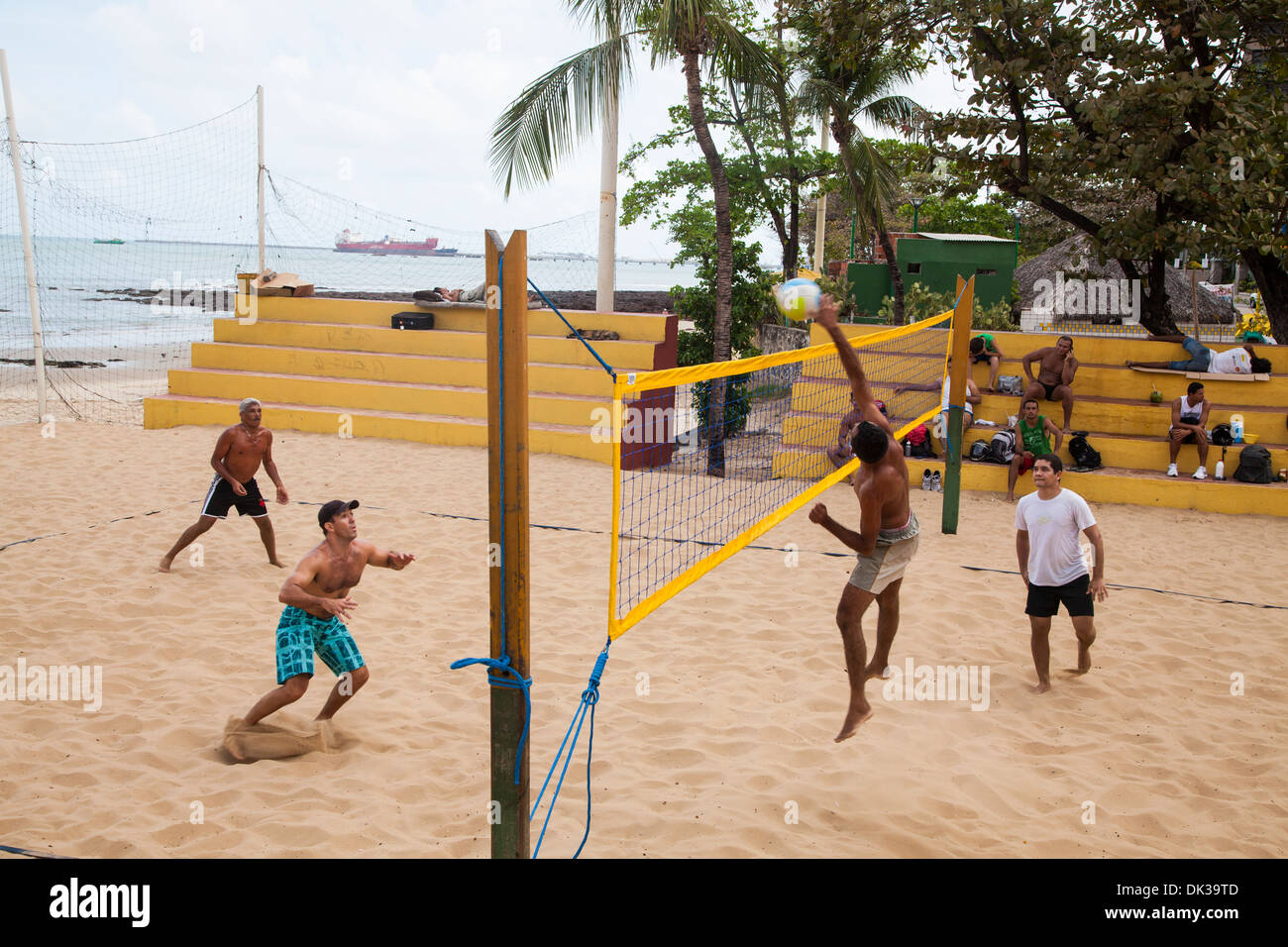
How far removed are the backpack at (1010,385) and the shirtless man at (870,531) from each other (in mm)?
7627

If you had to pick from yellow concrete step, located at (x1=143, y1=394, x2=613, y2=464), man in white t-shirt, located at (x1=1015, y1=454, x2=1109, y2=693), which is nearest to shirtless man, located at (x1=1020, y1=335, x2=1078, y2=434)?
yellow concrete step, located at (x1=143, y1=394, x2=613, y2=464)

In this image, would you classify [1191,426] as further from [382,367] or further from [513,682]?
[382,367]

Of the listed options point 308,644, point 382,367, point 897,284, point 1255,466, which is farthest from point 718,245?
point 308,644

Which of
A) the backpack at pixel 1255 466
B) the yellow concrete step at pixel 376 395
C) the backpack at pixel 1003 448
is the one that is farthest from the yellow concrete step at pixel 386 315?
the backpack at pixel 1255 466

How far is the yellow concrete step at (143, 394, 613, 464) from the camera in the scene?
39.1ft

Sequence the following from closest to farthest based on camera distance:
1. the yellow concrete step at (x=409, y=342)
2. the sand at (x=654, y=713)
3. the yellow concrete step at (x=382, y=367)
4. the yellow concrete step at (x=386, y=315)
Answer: the sand at (x=654, y=713) < the yellow concrete step at (x=409, y=342) < the yellow concrete step at (x=382, y=367) < the yellow concrete step at (x=386, y=315)

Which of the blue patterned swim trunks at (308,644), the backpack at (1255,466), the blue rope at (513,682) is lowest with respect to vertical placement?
the blue patterned swim trunks at (308,644)

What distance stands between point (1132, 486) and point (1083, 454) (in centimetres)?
68

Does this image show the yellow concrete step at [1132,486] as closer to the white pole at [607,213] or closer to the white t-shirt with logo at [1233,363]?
the white t-shirt with logo at [1233,363]

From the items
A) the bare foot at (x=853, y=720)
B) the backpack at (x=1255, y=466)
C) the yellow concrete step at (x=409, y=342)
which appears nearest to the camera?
the bare foot at (x=853, y=720)

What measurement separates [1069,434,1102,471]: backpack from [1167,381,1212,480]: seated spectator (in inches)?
30.6

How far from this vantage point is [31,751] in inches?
172

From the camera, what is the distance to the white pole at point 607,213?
1355cm

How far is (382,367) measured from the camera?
45.5 ft
